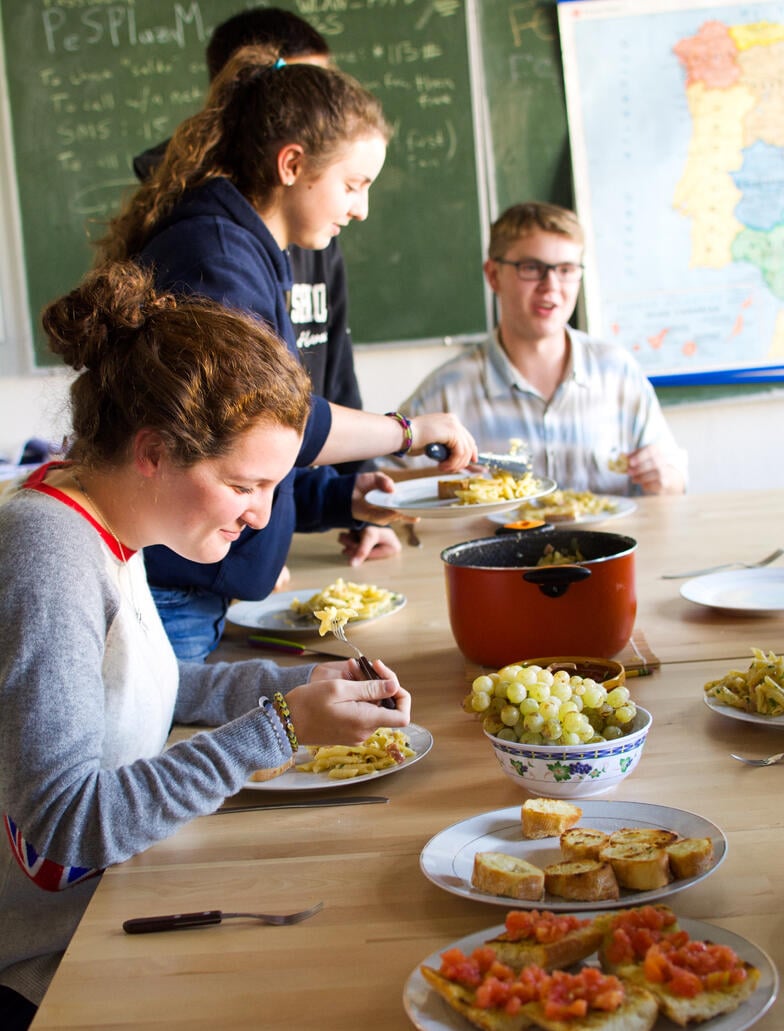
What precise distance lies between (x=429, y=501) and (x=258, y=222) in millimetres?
609

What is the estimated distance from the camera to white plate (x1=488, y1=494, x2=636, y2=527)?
7.61ft

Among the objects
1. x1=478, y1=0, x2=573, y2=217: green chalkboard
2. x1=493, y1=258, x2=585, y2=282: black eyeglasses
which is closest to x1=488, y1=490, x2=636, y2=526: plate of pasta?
x1=493, y1=258, x2=585, y2=282: black eyeglasses

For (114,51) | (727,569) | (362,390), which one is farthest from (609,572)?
(114,51)

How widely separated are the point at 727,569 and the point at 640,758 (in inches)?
32.4

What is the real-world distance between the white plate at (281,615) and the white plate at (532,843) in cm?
79

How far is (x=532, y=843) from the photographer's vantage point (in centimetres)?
96

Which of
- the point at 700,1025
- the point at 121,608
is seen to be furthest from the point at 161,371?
the point at 700,1025

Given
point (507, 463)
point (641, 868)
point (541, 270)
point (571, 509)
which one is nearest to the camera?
point (641, 868)

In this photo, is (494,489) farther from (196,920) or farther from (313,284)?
(196,920)

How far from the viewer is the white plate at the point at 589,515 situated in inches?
91.4

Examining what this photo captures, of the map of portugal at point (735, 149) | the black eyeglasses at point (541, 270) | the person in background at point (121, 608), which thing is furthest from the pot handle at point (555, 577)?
the map of portugal at point (735, 149)

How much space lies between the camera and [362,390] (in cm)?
413

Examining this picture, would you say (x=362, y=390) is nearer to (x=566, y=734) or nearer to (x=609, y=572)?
(x=609, y=572)

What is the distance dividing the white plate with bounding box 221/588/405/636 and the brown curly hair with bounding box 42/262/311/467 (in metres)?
0.53
